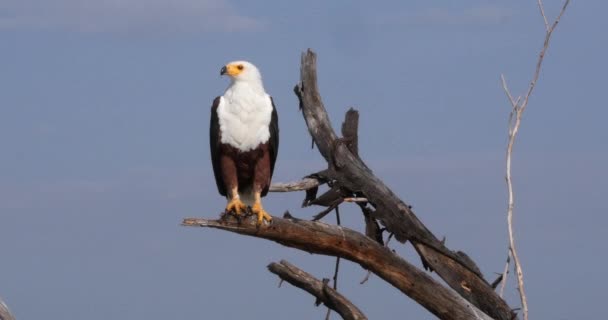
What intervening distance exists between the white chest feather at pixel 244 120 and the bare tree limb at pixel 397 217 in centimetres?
117

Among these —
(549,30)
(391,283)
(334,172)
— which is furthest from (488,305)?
(549,30)

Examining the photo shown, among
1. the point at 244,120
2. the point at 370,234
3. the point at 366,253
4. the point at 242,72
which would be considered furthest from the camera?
the point at 370,234

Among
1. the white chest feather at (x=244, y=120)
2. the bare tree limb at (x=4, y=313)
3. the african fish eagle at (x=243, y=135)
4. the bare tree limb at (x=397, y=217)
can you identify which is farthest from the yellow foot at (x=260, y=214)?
the bare tree limb at (x=4, y=313)

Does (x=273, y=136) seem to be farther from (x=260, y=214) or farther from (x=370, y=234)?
(x=370, y=234)

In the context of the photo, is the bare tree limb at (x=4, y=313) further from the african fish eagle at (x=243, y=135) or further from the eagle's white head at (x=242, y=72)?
the eagle's white head at (x=242, y=72)

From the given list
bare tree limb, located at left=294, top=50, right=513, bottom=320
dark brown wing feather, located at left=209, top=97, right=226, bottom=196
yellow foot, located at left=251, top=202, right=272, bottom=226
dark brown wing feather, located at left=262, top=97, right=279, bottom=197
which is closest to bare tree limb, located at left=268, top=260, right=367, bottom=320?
yellow foot, located at left=251, top=202, right=272, bottom=226

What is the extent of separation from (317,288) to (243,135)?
146 centimetres

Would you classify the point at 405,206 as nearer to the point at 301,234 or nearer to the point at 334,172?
the point at 334,172

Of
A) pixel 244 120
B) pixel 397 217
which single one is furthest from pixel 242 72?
pixel 397 217

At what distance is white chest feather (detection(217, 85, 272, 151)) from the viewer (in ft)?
28.2

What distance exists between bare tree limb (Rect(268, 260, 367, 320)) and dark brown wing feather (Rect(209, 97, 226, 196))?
0.87 metres

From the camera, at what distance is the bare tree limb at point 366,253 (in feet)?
27.3

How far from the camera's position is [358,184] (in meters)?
9.66

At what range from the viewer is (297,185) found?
9.71m
